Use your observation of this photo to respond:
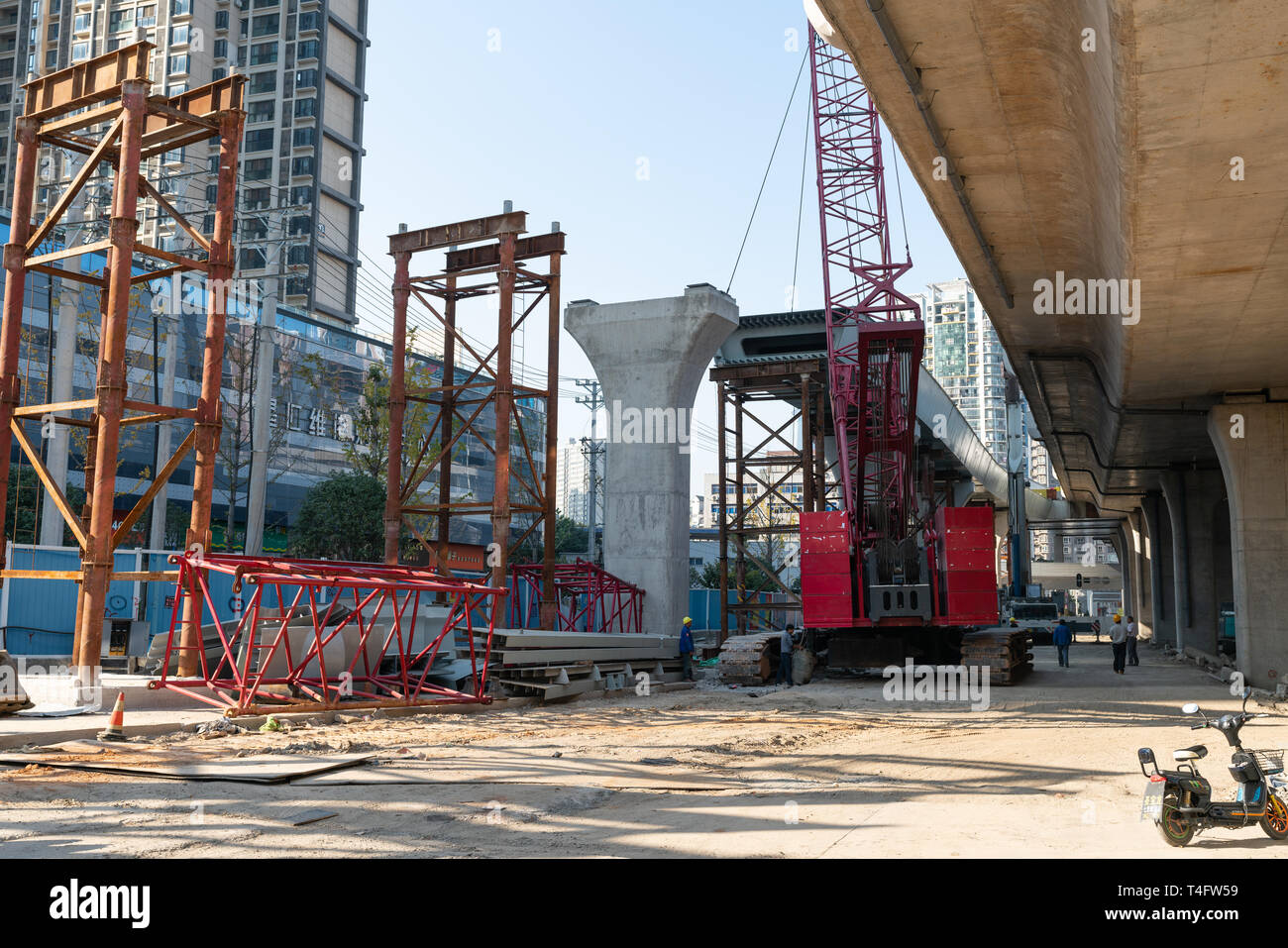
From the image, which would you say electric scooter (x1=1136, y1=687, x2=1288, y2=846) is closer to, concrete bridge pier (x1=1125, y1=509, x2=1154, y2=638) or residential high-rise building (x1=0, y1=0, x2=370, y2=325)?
concrete bridge pier (x1=1125, y1=509, x2=1154, y2=638)

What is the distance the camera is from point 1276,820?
302 inches

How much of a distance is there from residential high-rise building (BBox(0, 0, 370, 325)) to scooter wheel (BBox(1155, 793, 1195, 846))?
77337 millimetres

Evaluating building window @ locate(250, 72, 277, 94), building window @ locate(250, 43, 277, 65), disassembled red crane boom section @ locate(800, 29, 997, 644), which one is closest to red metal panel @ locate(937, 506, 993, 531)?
disassembled red crane boom section @ locate(800, 29, 997, 644)

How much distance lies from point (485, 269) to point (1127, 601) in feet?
175

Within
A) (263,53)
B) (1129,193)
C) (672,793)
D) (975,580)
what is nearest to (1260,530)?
(975,580)

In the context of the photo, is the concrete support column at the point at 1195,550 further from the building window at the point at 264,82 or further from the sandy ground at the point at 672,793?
the building window at the point at 264,82

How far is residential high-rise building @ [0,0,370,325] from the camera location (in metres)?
79.7

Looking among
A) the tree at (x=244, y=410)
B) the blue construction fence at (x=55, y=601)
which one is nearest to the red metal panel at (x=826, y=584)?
the blue construction fence at (x=55, y=601)

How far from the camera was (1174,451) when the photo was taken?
1313 inches

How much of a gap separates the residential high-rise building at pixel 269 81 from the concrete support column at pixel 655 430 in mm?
54100

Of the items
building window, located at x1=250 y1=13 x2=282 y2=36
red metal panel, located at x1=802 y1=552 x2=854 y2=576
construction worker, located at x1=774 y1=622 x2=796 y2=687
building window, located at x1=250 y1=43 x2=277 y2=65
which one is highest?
building window, located at x1=250 y1=13 x2=282 y2=36

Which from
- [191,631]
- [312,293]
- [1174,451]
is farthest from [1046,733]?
[312,293]

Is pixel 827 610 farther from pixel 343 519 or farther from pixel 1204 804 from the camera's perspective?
pixel 343 519

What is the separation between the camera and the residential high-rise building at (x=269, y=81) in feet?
261
